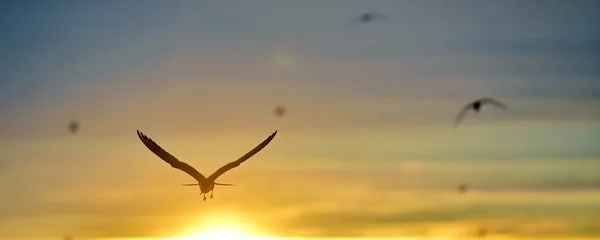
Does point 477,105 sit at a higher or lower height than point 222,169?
higher

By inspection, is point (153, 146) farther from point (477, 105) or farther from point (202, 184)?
point (477, 105)

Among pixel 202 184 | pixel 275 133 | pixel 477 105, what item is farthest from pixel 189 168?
pixel 477 105

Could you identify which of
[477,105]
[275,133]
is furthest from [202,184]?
[477,105]

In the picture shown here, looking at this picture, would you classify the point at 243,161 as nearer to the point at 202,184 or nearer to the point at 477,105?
the point at 202,184

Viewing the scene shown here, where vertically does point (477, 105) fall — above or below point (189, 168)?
above

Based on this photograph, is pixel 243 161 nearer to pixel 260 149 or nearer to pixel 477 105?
pixel 260 149

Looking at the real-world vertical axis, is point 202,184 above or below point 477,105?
below
